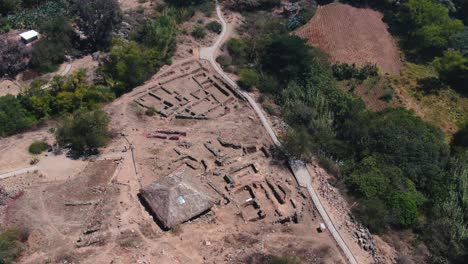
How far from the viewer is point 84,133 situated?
4631 cm

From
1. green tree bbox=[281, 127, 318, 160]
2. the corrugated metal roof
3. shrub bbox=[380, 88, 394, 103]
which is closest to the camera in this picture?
green tree bbox=[281, 127, 318, 160]

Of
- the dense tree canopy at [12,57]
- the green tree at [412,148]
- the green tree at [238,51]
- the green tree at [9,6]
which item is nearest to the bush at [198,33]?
the green tree at [238,51]

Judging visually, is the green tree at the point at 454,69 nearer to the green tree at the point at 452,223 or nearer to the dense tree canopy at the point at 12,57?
the green tree at the point at 452,223

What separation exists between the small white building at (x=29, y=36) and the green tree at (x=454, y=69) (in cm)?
5980

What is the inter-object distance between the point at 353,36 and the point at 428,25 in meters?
12.3

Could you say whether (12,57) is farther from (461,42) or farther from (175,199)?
(461,42)

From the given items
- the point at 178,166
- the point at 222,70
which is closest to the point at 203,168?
the point at 178,166

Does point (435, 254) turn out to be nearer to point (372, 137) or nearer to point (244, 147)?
point (372, 137)

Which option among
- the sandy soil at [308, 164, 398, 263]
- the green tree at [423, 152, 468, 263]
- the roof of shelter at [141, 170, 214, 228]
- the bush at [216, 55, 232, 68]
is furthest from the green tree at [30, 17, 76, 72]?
the green tree at [423, 152, 468, 263]

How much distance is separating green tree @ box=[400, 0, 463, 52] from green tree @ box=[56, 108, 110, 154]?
52225 mm

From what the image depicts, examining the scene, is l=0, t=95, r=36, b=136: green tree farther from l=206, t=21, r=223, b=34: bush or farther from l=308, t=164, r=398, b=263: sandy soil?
l=308, t=164, r=398, b=263: sandy soil

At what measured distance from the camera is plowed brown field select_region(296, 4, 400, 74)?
70.4 m

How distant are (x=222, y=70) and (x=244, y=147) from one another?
16.7 metres

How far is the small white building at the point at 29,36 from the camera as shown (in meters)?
64.2
